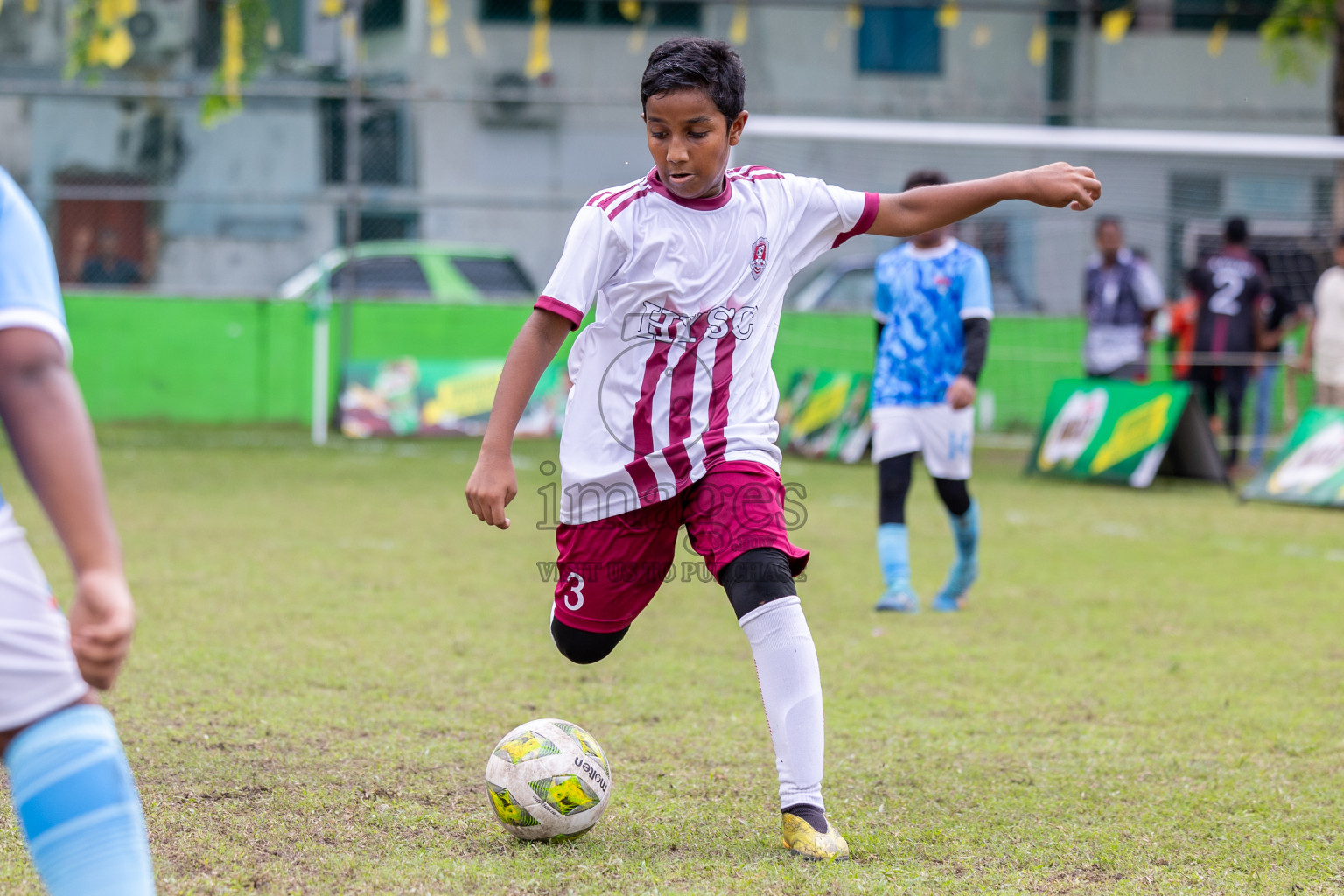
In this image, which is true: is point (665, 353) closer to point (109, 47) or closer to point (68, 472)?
point (68, 472)

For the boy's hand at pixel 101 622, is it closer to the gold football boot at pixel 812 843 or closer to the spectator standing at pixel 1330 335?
the gold football boot at pixel 812 843

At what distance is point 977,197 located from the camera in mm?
3348

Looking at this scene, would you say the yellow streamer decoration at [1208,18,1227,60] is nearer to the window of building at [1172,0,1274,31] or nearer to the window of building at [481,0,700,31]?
the window of building at [1172,0,1274,31]

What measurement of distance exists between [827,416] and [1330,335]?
430 cm

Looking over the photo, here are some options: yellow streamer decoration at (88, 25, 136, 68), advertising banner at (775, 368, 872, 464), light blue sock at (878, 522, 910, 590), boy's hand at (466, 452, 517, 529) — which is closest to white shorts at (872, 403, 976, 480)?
light blue sock at (878, 522, 910, 590)

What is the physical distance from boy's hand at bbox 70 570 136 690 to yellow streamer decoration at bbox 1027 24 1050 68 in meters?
19.3

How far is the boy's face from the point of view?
3145 mm

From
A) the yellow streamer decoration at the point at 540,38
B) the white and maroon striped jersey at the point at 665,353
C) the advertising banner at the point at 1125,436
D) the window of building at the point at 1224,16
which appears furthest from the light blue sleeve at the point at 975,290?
the window of building at the point at 1224,16

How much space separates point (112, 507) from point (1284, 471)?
27.2 feet

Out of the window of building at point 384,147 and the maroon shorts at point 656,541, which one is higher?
the window of building at point 384,147

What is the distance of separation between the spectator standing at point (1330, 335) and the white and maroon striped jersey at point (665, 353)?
9.72 meters

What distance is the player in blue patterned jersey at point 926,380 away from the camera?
6.31 meters

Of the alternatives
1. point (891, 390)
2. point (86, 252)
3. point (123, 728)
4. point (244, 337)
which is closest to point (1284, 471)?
point (891, 390)

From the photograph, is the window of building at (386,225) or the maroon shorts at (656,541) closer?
the maroon shorts at (656,541)
